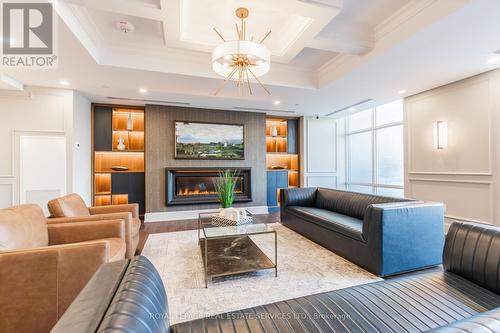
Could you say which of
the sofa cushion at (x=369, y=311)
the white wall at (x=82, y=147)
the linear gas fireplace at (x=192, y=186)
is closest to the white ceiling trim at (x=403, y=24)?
the sofa cushion at (x=369, y=311)

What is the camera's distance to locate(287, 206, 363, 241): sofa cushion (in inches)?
105

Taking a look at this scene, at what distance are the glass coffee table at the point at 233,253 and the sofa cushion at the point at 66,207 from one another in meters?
1.50

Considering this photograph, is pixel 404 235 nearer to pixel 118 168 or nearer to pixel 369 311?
pixel 369 311

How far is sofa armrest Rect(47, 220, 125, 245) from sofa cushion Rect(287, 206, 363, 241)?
2.48 m

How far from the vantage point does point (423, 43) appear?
8.56 feet

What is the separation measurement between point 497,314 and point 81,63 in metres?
4.31

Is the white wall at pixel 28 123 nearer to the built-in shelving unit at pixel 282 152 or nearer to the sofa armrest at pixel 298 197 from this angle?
the sofa armrest at pixel 298 197

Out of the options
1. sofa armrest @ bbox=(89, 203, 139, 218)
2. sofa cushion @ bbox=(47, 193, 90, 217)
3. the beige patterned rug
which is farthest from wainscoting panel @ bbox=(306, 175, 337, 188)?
sofa cushion @ bbox=(47, 193, 90, 217)

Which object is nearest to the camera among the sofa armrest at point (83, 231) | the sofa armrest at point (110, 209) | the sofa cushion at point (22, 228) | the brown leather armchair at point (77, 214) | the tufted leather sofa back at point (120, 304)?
the tufted leather sofa back at point (120, 304)

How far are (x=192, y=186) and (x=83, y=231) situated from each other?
3231 millimetres

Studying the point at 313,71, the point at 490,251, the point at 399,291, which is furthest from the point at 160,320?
the point at 313,71

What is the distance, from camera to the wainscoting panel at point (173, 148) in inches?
198

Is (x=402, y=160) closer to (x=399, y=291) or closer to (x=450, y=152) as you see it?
(x=450, y=152)

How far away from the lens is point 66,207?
2541mm
